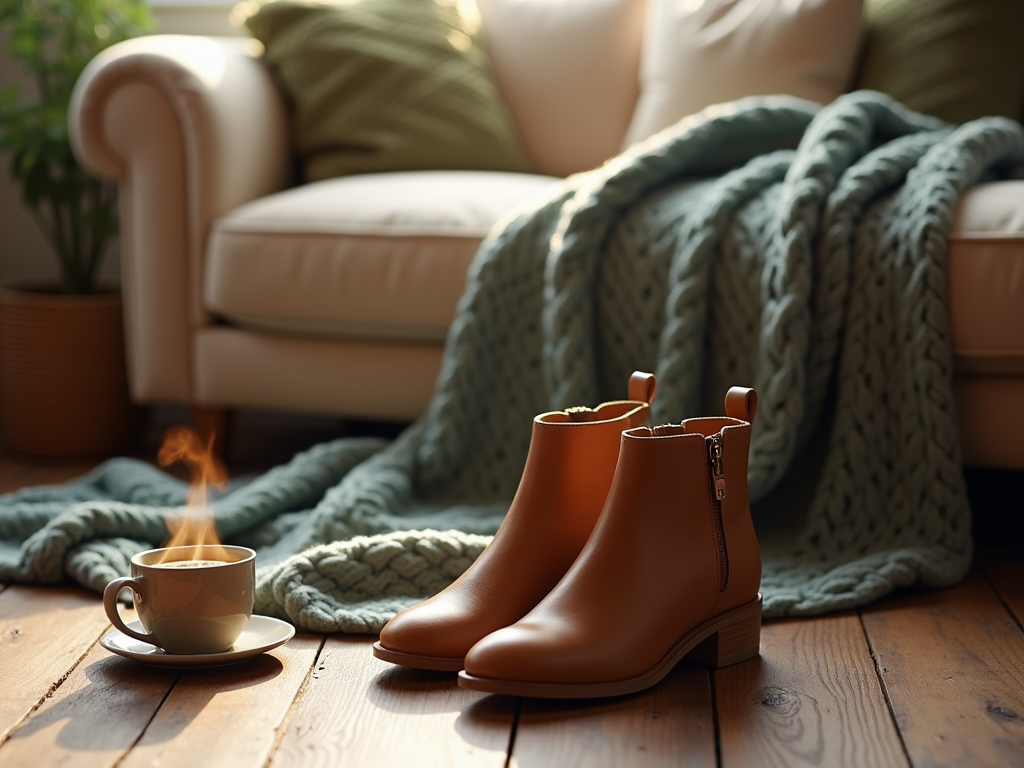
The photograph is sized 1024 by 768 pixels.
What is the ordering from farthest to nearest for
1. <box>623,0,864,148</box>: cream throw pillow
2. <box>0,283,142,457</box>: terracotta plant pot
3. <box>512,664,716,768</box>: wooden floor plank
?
<box>0,283,142,457</box>: terracotta plant pot → <box>623,0,864,148</box>: cream throw pillow → <box>512,664,716,768</box>: wooden floor plank

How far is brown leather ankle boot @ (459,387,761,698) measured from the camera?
908mm

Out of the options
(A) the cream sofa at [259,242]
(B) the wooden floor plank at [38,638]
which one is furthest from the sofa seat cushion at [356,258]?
(B) the wooden floor plank at [38,638]

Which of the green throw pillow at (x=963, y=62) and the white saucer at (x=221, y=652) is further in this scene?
the green throw pillow at (x=963, y=62)

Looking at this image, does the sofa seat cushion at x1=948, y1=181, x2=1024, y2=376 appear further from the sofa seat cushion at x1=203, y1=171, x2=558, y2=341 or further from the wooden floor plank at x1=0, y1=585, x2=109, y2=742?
the wooden floor plank at x1=0, y1=585, x2=109, y2=742

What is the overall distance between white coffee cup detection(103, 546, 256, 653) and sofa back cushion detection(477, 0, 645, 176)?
4.44 feet

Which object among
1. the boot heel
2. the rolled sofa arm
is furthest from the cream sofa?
the boot heel

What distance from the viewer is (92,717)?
0.93 metres

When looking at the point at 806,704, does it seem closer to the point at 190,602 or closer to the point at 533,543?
the point at 533,543

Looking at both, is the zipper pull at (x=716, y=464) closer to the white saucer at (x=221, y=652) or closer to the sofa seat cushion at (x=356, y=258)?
the white saucer at (x=221, y=652)

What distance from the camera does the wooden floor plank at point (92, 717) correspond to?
2.82 ft

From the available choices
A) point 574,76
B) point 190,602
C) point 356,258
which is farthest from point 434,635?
point 574,76

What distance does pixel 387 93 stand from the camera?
2.12m

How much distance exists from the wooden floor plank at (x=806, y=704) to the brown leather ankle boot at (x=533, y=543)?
17cm

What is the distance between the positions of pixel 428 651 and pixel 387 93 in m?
1.35
